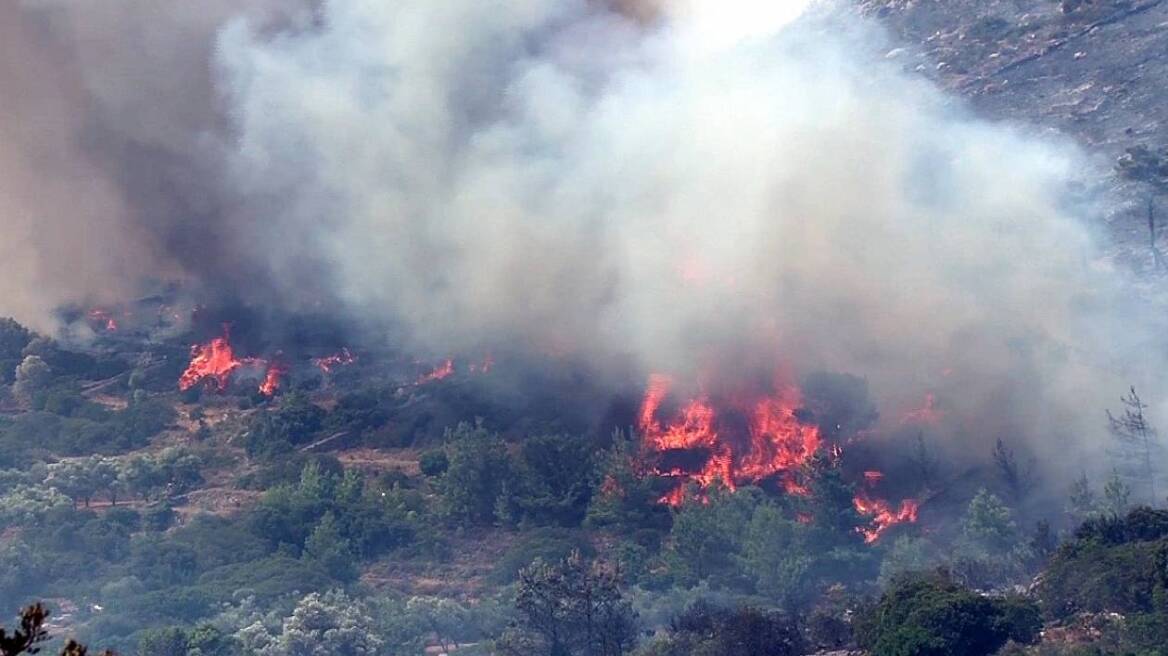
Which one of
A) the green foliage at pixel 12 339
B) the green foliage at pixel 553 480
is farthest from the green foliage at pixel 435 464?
the green foliage at pixel 12 339

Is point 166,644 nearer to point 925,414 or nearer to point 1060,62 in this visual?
point 925,414

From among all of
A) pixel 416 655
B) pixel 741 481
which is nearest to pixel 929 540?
pixel 741 481

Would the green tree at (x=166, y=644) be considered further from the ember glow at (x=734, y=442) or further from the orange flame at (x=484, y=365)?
the orange flame at (x=484, y=365)

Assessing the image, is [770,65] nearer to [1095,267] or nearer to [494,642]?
[1095,267]

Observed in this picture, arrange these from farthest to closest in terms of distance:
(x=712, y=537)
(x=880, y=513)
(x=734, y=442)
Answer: (x=734, y=442) → (x=880, y=513) → (x=712, y=537)

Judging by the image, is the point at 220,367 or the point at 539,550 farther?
the point at 220,367

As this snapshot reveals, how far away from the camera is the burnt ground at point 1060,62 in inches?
3735

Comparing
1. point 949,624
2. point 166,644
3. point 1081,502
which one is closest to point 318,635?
point 166,644

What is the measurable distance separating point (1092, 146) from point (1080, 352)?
19.9 m

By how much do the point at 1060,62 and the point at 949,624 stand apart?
58.9 m

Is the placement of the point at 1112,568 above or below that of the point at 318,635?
below

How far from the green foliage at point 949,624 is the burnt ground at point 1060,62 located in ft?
141

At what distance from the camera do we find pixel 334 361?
331ft

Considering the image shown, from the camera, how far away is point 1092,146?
94.6 meters
